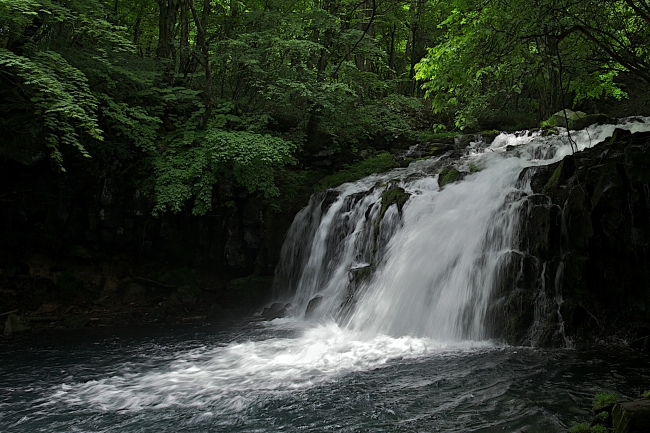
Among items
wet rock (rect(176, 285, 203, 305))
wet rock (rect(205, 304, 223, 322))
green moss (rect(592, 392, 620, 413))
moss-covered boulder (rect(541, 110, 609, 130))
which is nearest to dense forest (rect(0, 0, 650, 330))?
wet rock (rect(176, 285, 203, 305))

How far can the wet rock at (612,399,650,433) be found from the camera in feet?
11.8

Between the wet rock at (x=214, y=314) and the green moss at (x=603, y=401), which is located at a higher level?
the green moss at (x=603, y=401)

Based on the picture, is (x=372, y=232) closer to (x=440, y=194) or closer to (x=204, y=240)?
(x=440, y=194)

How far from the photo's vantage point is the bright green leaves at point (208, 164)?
11.8m

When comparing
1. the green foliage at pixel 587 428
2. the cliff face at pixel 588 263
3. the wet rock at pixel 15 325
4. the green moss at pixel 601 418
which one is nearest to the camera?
the green foliage at pixel 587 428

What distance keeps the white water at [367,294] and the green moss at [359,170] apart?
125 cm

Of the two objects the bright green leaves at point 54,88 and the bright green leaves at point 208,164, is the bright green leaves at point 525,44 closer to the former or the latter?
the bright green leaves at point 208,164

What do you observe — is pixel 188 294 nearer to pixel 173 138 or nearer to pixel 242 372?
pixel 173 138

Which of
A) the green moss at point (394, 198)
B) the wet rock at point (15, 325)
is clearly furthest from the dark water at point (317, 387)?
the green moss at point (394, 198)

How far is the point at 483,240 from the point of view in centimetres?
857

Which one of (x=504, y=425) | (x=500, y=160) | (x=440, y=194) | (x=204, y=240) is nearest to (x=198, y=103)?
(x=204, y=240)

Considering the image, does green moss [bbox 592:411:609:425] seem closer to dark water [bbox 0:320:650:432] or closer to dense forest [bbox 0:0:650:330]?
dark water [bbox 0:320:650:432]

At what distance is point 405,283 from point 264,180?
17.4 feet

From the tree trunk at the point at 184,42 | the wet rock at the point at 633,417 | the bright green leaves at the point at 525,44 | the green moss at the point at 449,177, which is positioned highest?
the tree trunk at the point at 184,42
